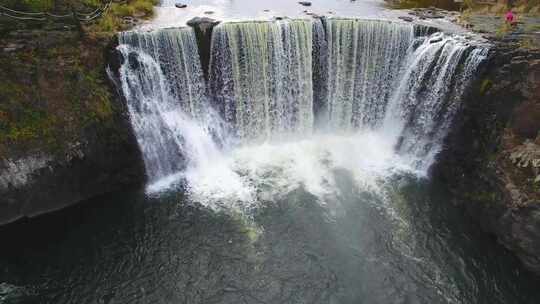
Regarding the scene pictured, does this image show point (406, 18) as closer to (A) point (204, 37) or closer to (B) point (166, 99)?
(A) point (204, 37)

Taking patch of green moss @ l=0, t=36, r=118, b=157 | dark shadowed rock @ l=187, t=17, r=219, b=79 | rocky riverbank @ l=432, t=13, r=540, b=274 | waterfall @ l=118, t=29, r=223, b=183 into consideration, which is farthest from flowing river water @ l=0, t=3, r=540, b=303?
patch of green moss @ l=0, t=36, r=118, b=157

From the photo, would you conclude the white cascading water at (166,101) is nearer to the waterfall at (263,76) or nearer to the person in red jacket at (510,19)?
the waterfall at (263,76)

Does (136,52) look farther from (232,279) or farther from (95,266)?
(232,279)

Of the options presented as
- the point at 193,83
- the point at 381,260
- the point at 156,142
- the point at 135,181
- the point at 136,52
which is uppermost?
the point at 136,52

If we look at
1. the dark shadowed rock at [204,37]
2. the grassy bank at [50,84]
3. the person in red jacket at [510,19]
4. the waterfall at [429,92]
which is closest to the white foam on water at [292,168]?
the waterfall at [429,92]

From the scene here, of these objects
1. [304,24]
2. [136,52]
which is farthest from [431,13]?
[136,52]

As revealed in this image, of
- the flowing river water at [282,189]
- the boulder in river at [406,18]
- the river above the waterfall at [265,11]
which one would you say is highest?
the river above the waterfall at [265,11]

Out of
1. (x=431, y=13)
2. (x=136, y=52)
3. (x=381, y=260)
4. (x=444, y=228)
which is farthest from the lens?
(x=431, y=13)
